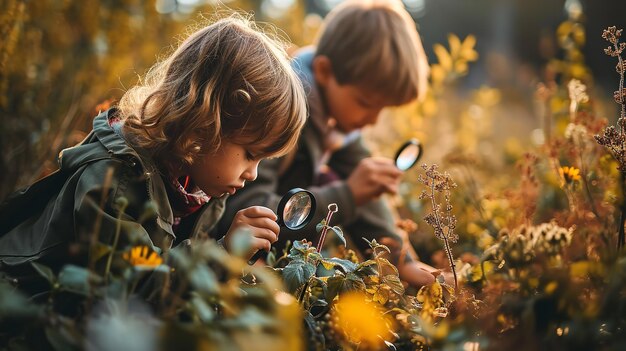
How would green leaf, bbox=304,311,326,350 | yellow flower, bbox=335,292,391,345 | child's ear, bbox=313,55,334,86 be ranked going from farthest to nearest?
child's ear, bbox=313,55,334,86 → green leaf, bbox=304,311,326,350 → yellow flower, bbox=335,292,391,345

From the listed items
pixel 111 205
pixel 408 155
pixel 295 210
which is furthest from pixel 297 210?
pixel 408 155

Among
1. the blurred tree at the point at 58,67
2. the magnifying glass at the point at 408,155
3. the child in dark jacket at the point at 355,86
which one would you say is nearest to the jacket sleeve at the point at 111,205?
the blurred tree at the point at 58,67

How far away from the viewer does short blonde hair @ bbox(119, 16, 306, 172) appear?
5.35ft

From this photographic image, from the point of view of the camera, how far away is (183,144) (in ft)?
5.41

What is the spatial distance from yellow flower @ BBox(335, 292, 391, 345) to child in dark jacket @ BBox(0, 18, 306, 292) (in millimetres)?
338

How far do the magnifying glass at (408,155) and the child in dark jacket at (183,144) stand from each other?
87cm

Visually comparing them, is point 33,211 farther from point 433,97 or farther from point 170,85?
point 433,97

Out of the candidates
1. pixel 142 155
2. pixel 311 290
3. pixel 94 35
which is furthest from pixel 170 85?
pixel 94 35

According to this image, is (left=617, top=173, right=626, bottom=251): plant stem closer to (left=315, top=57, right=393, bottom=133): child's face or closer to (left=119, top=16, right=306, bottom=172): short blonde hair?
(left=119, top=16, right=306, bottom=172): short blonde hair

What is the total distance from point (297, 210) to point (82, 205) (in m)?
0.57

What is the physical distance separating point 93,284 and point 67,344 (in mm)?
107

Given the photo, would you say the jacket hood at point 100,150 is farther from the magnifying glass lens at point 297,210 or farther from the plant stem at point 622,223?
the plant stem at point 622,223

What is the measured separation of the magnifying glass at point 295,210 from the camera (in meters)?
1.60

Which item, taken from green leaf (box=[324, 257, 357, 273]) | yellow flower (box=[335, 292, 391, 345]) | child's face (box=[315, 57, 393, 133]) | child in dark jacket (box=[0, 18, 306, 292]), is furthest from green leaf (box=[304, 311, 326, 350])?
child's face (box=[315, 57, 393, 133])
